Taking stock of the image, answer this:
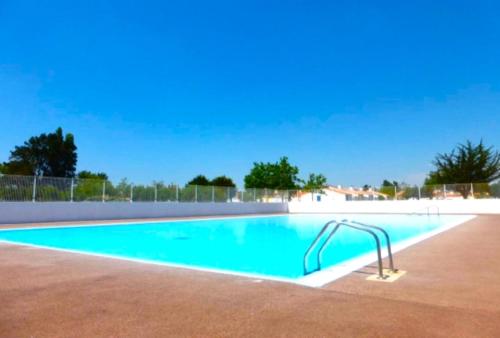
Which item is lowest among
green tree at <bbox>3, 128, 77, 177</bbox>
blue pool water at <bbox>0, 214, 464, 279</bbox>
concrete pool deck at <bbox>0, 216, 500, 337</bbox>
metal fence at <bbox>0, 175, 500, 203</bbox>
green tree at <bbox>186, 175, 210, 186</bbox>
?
blue pool water at <bbox>0, 214, 464, 279</bbox>

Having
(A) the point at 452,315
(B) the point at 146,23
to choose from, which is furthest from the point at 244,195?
(A) the point at 452,315

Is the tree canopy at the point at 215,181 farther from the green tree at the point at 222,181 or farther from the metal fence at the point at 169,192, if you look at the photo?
the metal fence at the point at 169,192

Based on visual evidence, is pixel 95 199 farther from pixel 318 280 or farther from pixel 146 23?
pixel 318 280

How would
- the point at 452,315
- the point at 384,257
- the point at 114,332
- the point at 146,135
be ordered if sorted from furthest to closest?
the point at 146,135 < the point at 384,257 < the point at 452,315 < the point at 114,332

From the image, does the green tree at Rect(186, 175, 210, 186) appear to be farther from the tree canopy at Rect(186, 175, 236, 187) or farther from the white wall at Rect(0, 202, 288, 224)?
the white wall at Rect(0, 202, 288, 224)

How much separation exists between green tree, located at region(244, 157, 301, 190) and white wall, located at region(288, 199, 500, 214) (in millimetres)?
13306

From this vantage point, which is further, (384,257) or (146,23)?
(146,23)

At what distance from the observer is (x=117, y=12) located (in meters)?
16.1

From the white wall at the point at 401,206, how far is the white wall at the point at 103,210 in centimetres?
516

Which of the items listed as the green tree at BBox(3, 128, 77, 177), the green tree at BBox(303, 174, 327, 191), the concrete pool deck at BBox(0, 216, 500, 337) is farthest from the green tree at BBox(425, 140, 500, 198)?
the green tree at BBox(3, 128, 77, 177)

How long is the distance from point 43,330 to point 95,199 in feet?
54.2

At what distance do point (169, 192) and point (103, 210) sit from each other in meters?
4.38

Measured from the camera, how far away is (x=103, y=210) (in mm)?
18172

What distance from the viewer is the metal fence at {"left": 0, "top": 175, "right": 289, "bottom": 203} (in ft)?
50.4
